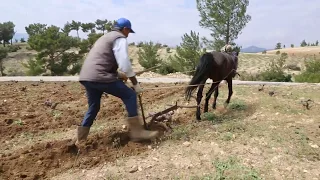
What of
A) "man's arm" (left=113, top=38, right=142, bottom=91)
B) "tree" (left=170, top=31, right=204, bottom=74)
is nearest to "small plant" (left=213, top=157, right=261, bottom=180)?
"man's arm" (left=113, top=38, right=142, bottom=91)

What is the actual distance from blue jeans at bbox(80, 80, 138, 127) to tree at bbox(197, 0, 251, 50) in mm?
23301

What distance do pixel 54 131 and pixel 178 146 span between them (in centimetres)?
270

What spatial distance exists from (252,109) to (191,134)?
106 inches

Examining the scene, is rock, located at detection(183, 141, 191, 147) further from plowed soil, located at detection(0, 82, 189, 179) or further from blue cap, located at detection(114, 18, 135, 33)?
blue cap, located at detection(114, 18, 135, 33)

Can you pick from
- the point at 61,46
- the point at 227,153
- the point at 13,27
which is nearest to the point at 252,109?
the point at 227,153

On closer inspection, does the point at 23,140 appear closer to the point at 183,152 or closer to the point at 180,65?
the point at 183,152

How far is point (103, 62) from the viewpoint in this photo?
4453 millimetres

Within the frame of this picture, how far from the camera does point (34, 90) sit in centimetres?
1110

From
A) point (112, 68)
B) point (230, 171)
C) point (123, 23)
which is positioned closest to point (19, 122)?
point (112, 68)

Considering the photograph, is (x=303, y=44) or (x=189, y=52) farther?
(x=303, y=44)

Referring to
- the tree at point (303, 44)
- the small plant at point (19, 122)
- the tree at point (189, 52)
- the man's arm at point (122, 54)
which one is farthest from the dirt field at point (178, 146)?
the tree at point (303, 44)

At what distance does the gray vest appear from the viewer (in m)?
4.45

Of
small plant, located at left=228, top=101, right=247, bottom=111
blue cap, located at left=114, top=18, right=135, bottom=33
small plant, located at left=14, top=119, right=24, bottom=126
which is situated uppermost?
blue cap, located at left=114, top=18, right=135, bottom=33

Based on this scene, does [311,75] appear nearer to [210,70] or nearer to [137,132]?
[210,70]
